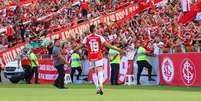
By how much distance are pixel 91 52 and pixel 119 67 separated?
9262 millimetres

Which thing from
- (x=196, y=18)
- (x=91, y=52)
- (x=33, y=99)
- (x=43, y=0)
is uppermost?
(x=43, y=0)

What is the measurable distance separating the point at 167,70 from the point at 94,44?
24.0 feet

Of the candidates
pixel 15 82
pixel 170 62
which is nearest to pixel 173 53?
pixel 170 62

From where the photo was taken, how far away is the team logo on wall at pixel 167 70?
95.3 feet

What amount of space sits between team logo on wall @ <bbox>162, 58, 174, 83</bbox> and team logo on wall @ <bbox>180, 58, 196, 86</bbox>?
97cm

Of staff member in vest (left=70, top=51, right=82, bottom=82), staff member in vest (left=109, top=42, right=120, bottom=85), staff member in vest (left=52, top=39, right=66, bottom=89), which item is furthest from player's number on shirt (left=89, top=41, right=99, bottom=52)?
staff member in vest (left=70, top=51, right=82, bottom=82)

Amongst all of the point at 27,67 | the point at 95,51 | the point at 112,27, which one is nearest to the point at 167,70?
the point at 95,51

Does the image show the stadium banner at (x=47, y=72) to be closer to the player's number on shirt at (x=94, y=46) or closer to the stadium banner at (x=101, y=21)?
the stadium banner at (x=101, y=21)

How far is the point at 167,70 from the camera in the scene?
29.5 metres

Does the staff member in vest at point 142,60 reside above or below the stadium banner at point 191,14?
below

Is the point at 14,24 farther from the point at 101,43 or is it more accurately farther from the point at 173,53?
the point at 101,43

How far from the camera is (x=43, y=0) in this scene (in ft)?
169

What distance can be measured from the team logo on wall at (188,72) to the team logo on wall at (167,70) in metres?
0.97

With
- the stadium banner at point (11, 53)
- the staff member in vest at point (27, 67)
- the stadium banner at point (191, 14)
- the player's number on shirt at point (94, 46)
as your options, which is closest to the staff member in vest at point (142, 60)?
the stadium banner at point (191, 14)
